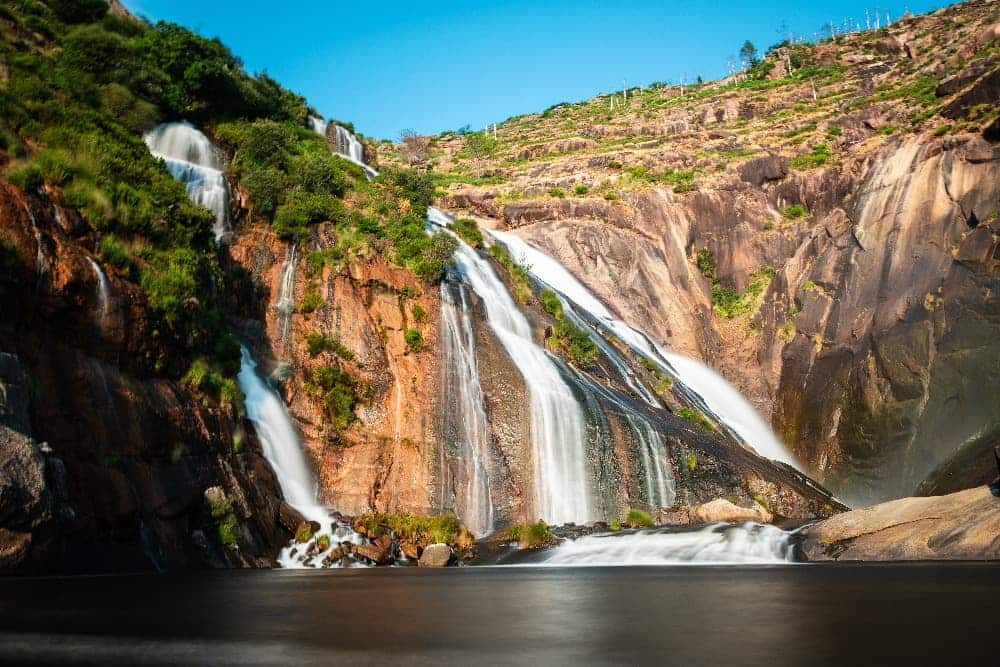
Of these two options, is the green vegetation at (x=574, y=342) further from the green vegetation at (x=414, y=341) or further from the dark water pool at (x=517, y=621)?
the dark water pool at (x=517, y=621)

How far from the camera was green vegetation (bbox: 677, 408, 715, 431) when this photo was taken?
35.5 m

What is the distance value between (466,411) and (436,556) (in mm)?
7181

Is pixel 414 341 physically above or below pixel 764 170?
below

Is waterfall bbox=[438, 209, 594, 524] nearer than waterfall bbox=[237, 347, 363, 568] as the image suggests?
No

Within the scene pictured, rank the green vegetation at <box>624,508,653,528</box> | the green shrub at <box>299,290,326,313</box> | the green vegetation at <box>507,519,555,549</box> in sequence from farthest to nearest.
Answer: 1. the green shrub at <box>299,290,326,313</box>
2. the green vegetation at <box>624,508,653,528</box>
3. the green vegetation at <box>507,519,555,549</box>

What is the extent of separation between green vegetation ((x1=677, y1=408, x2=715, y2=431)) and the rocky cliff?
8.62m

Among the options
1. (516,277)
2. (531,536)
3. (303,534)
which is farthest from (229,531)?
(516,277)

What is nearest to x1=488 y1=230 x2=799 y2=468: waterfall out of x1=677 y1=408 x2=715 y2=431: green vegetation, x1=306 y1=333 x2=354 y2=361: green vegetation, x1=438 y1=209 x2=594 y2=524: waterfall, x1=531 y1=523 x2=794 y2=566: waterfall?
x1=677 y1=408 x2=715 y2=431: green vegetation

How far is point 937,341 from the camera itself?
124 ft

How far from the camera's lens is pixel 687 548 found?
21156mm

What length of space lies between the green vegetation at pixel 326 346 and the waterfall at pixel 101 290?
10375 millimetres

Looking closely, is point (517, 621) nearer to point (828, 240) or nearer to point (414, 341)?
point (414, 341)

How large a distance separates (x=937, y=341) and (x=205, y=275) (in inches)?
1336

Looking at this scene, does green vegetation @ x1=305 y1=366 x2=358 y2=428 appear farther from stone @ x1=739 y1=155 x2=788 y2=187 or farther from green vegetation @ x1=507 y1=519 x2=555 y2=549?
stone @ x1=739 y1=155 x2=788 y2=187
